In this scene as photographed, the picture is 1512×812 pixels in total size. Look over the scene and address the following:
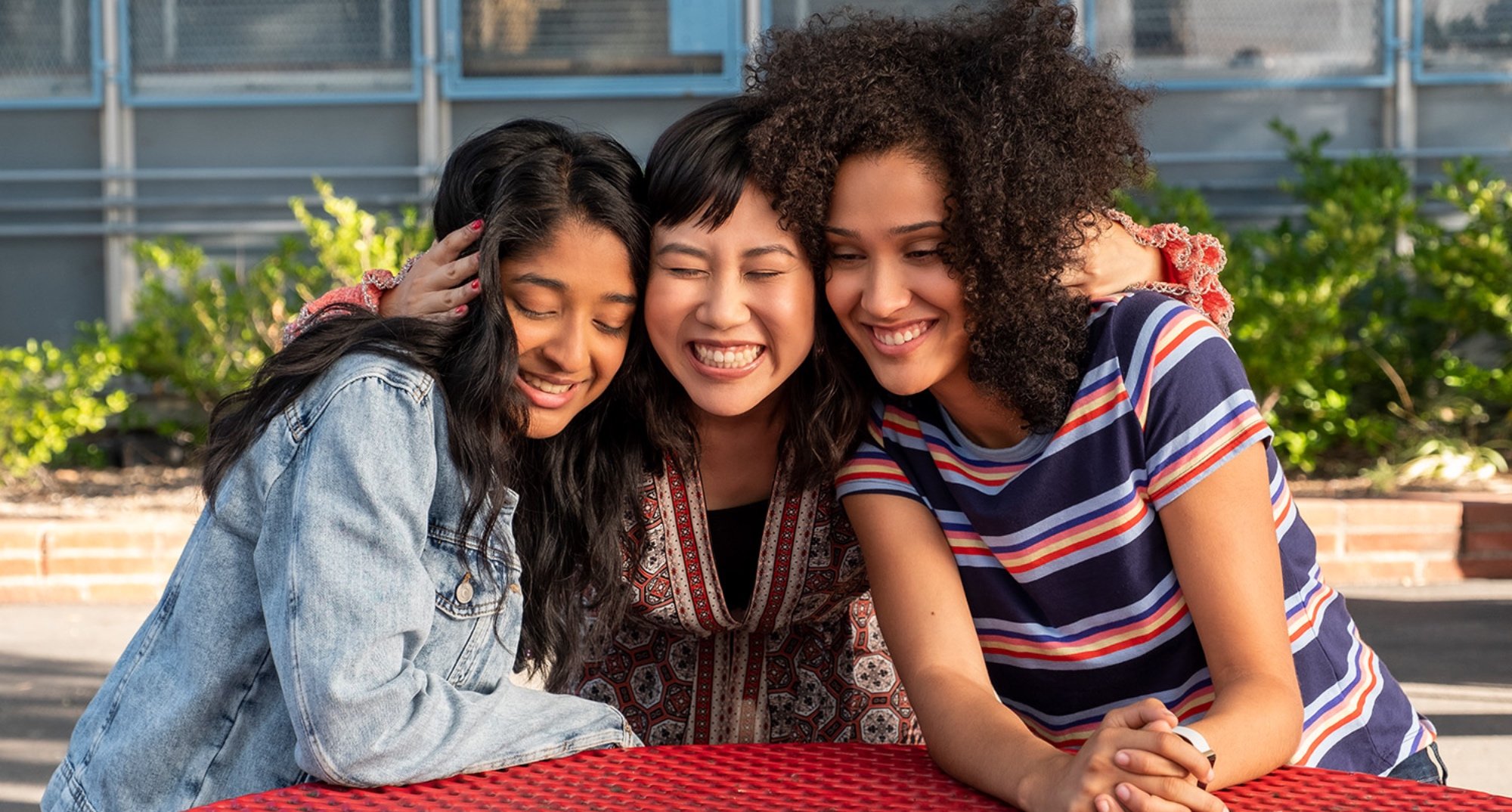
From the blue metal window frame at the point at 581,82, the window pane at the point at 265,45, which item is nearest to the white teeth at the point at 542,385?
the blue metal window frame at the point at 581,82

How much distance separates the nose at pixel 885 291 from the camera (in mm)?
2043

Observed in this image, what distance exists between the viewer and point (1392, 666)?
15.0 feet

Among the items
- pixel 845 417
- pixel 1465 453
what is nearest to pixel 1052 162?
pixel 845 417

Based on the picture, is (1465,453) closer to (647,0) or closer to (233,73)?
(647,0)

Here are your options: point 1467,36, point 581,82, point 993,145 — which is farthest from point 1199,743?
point 1467,36

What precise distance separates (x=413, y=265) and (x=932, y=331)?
0.83 meters

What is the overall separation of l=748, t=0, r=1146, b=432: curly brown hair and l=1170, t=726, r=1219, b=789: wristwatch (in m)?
0.52

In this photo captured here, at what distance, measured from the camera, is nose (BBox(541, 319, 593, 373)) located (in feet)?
6.99

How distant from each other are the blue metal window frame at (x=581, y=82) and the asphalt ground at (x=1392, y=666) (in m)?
3.27

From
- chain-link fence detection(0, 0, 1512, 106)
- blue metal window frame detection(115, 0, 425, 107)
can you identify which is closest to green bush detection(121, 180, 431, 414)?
blue metal window frame detection(115, 0, 425, 107)

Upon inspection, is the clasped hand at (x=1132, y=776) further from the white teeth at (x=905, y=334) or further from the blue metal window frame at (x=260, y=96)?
the blue metal window frame at (x=260, y=96)

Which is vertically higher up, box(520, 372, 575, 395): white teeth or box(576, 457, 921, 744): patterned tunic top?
box(520, 372, 575, 395): white teeth

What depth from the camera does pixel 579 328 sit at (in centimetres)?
216

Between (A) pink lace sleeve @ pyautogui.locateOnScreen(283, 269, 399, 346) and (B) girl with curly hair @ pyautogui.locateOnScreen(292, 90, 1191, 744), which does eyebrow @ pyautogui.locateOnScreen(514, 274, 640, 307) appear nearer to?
(B) girl with curly hair @ pyautogui.locateOnScreen(292, 90, 1191, 744)
